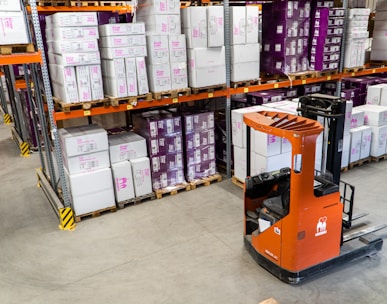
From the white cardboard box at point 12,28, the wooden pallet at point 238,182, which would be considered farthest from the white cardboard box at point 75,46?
the wooden pallet at point 238,182

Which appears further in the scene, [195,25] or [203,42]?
[203,42]

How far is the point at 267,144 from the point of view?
18.7 ft

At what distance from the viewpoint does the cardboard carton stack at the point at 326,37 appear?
275 inches

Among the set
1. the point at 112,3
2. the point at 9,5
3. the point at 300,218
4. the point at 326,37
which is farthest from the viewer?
the point at 112,3

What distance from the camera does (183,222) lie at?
5.40 metres

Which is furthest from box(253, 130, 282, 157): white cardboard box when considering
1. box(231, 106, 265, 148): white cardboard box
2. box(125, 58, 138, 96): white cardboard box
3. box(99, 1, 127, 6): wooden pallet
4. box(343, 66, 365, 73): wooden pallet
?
box(99, 1, 127, 6): wooden pallet

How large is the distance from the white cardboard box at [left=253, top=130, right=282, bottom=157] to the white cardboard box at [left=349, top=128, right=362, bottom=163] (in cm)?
201

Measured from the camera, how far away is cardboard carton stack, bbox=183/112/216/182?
6367 mm

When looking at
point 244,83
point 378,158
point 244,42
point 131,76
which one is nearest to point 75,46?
point 131,76

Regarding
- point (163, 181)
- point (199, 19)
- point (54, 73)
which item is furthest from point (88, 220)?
point (199, 19)

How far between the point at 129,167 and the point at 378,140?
4.95 meters

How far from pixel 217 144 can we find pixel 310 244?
12.8 feet

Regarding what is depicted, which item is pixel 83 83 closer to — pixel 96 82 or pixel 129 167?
pixel 96 82

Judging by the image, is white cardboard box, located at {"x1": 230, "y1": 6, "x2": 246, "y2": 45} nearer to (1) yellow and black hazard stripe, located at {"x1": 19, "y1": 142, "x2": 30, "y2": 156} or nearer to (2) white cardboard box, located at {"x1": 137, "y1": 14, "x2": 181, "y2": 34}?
(2) white cardboard box, located at {"x1": 137, "y1": 14, "x2": 181, "y2": 34}
